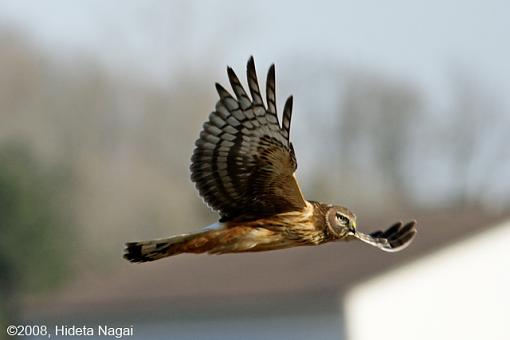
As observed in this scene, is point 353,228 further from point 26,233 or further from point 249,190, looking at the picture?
point 26,233

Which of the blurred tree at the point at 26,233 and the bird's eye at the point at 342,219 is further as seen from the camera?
the blurred tree at the point at 26,233

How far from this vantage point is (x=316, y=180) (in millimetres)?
45219

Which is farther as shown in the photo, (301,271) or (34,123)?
(34,123)

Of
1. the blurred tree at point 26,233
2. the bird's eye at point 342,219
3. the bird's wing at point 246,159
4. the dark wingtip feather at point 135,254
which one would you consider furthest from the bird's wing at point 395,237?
the blurred tree at point 26,233

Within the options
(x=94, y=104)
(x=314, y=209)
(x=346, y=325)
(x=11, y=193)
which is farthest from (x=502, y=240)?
(x=94, y=104)

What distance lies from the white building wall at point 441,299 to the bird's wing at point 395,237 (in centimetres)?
1107

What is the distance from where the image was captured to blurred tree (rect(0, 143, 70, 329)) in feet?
102

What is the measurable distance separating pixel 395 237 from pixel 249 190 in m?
1.90

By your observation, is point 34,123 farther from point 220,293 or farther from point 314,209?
point 314,209

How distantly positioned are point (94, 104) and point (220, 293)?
29490 millimetres

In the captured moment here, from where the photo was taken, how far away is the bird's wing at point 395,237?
35.6ft

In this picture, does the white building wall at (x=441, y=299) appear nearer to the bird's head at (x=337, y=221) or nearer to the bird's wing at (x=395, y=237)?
the bird's wing at (x=395, y=237)

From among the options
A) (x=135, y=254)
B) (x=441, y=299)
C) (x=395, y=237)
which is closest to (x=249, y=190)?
(x=135, y=254)

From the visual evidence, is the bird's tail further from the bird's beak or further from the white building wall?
the white building wall
